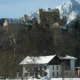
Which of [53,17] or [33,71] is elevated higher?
[53,17]

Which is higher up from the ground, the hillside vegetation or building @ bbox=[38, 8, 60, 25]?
building @ bbox=[38, 8, 60, 25]

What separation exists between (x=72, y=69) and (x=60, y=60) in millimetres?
2438

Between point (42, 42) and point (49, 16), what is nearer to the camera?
point (42, 42)

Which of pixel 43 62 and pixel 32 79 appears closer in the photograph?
pixel 32 79

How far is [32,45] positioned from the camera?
62.2 m

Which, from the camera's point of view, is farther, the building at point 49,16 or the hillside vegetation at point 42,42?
the building at point 49,16

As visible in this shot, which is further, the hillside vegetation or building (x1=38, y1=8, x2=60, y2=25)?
building (x1=38, y1=8, x2=60, y2=25)

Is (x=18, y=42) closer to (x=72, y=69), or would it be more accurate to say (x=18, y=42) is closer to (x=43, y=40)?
(x=43, y=40)

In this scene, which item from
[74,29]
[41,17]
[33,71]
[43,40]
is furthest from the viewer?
[41,17]

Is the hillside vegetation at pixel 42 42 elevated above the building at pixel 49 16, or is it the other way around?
the building at pixel 49 16

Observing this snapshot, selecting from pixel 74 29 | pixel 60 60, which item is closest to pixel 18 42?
pixel 60 60

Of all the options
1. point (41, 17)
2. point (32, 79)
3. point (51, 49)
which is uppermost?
point (41, 17)

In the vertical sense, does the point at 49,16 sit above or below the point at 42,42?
above

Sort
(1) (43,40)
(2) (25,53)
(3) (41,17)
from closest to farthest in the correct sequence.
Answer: (2) (25,53), (1) (43,40), (3) (41,17)
